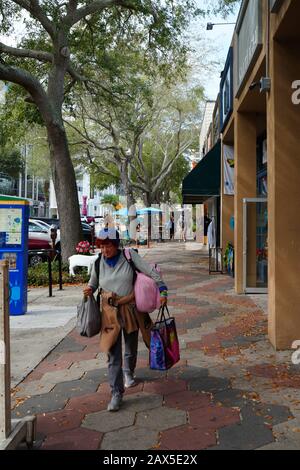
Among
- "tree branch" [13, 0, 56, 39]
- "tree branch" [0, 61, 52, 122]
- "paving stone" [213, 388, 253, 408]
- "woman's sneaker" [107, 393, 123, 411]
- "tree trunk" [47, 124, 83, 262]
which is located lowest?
"paving stone" [213, 388, 253, 408]

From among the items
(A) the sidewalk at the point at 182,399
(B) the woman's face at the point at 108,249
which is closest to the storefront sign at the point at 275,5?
(B) the woman's face at the point at 108,249

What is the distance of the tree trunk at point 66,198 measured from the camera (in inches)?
593

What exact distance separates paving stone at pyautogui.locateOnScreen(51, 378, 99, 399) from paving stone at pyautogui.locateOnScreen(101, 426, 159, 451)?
980 millimetres

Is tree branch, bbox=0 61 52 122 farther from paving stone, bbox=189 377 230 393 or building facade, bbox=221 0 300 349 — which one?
paving stone, bbox=189 377 230 393

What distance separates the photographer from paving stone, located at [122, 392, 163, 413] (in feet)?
14.2

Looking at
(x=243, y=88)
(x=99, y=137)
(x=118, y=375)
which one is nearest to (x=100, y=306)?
(x=118, y=375)

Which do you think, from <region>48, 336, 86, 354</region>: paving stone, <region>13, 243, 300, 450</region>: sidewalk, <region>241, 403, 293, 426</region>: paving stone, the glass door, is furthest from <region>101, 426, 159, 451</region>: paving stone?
the glass door

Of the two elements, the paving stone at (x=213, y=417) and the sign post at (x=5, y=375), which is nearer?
the sign post at (x=5, y=375)

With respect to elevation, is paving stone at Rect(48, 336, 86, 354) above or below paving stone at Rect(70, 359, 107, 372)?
below

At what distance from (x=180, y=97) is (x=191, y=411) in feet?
96.7

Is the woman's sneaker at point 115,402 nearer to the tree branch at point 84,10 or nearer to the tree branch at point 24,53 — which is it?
the tree branch at point 24,53

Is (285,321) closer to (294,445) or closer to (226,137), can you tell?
(294,445)

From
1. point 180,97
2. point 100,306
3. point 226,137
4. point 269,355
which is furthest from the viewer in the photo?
point 180,97
